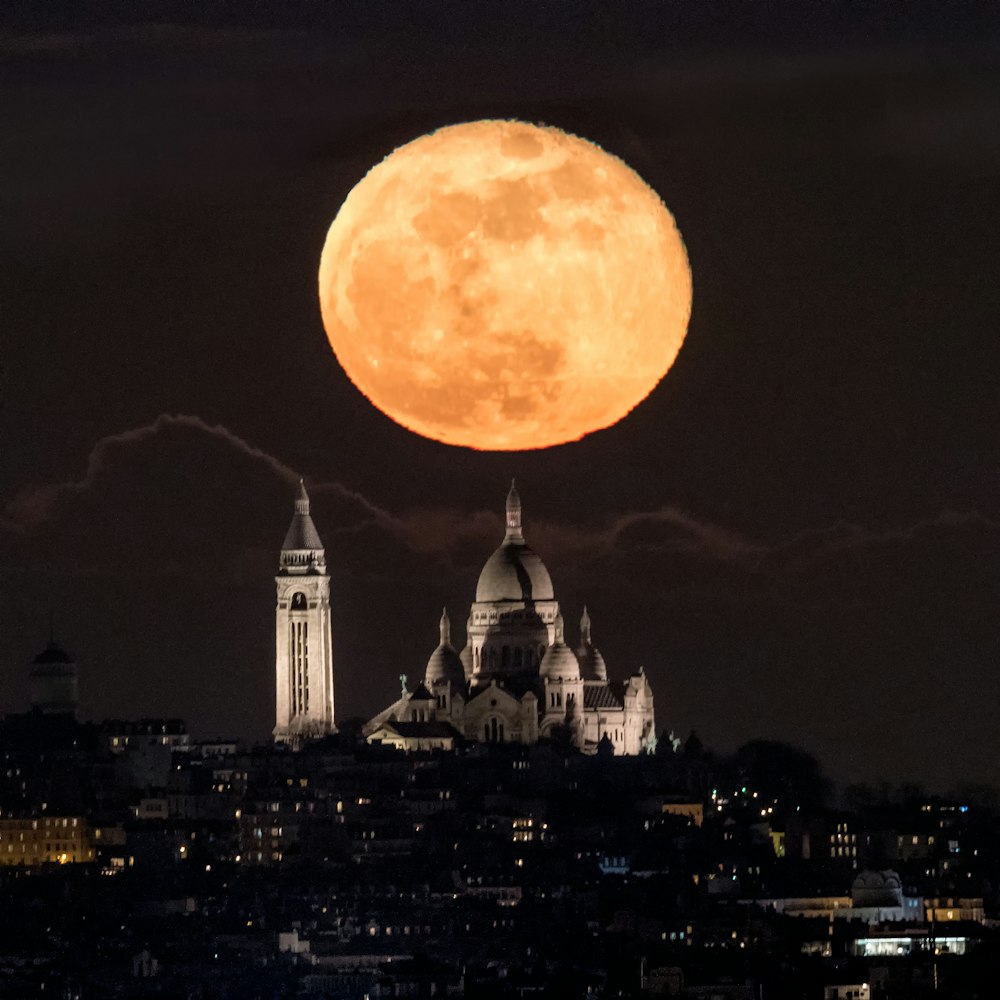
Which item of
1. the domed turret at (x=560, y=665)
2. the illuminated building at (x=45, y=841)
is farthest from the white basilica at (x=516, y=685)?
the illuminated building at (x=45, y=841)

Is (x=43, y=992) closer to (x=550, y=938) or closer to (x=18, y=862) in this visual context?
(x=550, y=938)

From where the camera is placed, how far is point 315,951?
342 feet

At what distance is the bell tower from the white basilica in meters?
1.81

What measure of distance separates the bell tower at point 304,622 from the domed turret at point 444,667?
2373 millimetres

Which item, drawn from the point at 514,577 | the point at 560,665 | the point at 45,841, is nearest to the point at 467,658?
the point at 514,577

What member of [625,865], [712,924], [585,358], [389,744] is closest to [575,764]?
[389,744]

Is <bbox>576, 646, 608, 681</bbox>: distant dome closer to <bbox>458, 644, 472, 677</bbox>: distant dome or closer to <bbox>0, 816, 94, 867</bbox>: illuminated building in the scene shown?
<bbox>458, 644, 472, 677</bbox>: distant dome

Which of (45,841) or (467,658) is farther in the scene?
(467,658)

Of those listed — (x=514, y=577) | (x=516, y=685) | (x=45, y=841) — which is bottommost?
(x=45, y=841)

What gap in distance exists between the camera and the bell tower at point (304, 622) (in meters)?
140

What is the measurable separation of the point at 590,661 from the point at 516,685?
2.46m

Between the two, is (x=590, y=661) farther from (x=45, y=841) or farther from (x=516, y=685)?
(x=45, y=841)

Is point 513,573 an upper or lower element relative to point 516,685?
upper

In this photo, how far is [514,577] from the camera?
143625 mm
